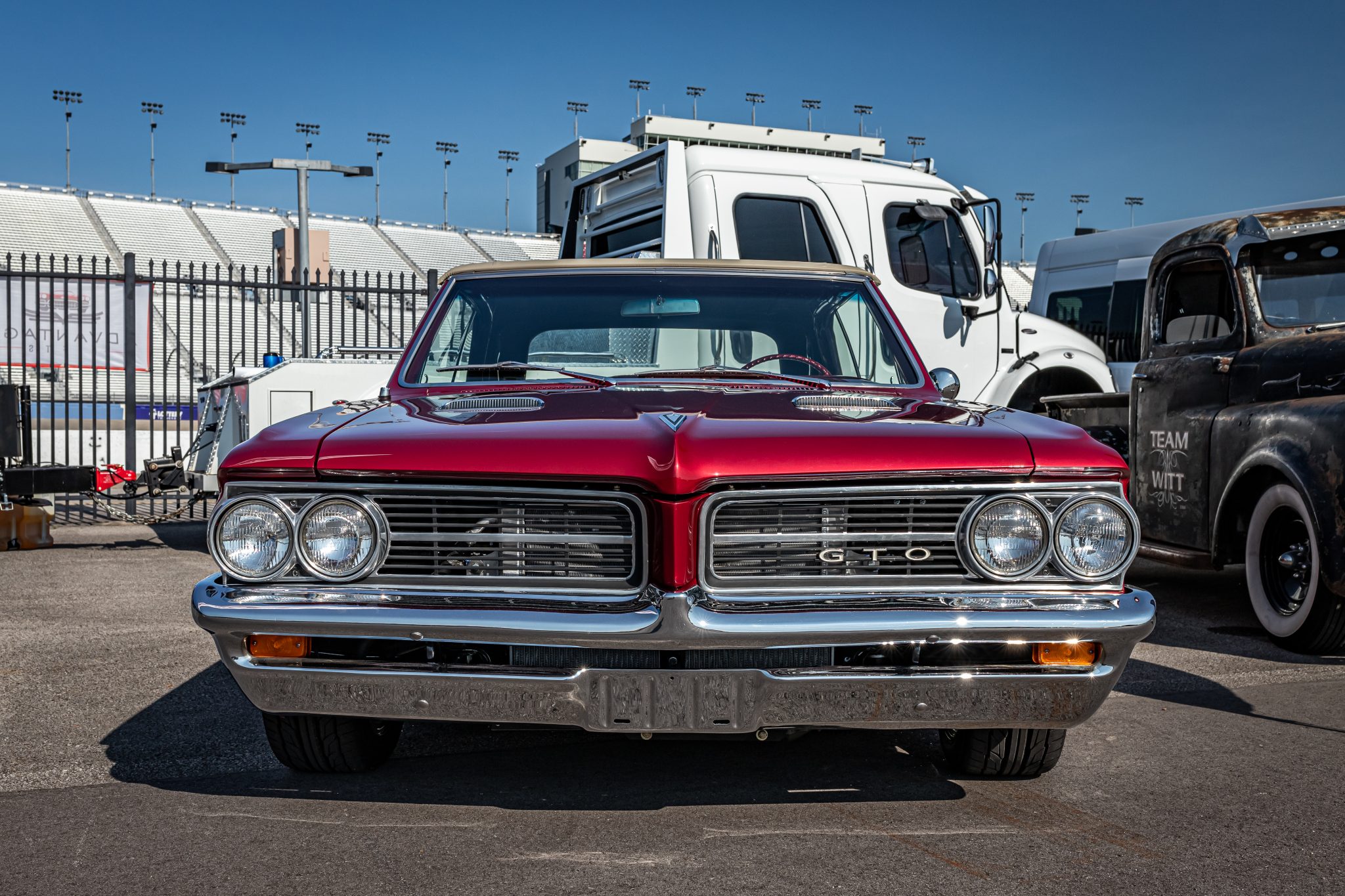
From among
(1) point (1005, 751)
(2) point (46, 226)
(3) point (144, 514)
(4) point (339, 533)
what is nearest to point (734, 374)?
(1) point (1005, 751)

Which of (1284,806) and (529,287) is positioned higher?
(529,287)

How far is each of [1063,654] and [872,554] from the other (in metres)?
0.52

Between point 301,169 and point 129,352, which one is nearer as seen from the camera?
point 129,352

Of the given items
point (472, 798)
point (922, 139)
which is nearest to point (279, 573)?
point (472, 798)

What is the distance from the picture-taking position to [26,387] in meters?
9.99

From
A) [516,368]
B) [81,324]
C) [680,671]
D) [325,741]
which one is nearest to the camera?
[680,671]

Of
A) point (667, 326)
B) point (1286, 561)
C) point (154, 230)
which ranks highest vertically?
point (154, 230)

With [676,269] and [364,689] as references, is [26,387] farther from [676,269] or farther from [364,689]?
[364,689]

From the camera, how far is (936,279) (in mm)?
8750

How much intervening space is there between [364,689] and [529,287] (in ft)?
6.40

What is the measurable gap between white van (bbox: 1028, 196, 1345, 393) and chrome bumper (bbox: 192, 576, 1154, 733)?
38.3ft

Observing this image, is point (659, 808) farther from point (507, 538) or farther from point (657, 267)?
point (657, 267)

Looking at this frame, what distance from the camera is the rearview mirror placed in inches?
175

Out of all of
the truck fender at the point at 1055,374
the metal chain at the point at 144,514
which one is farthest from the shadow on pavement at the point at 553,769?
the metal chain at the point at 144,514
